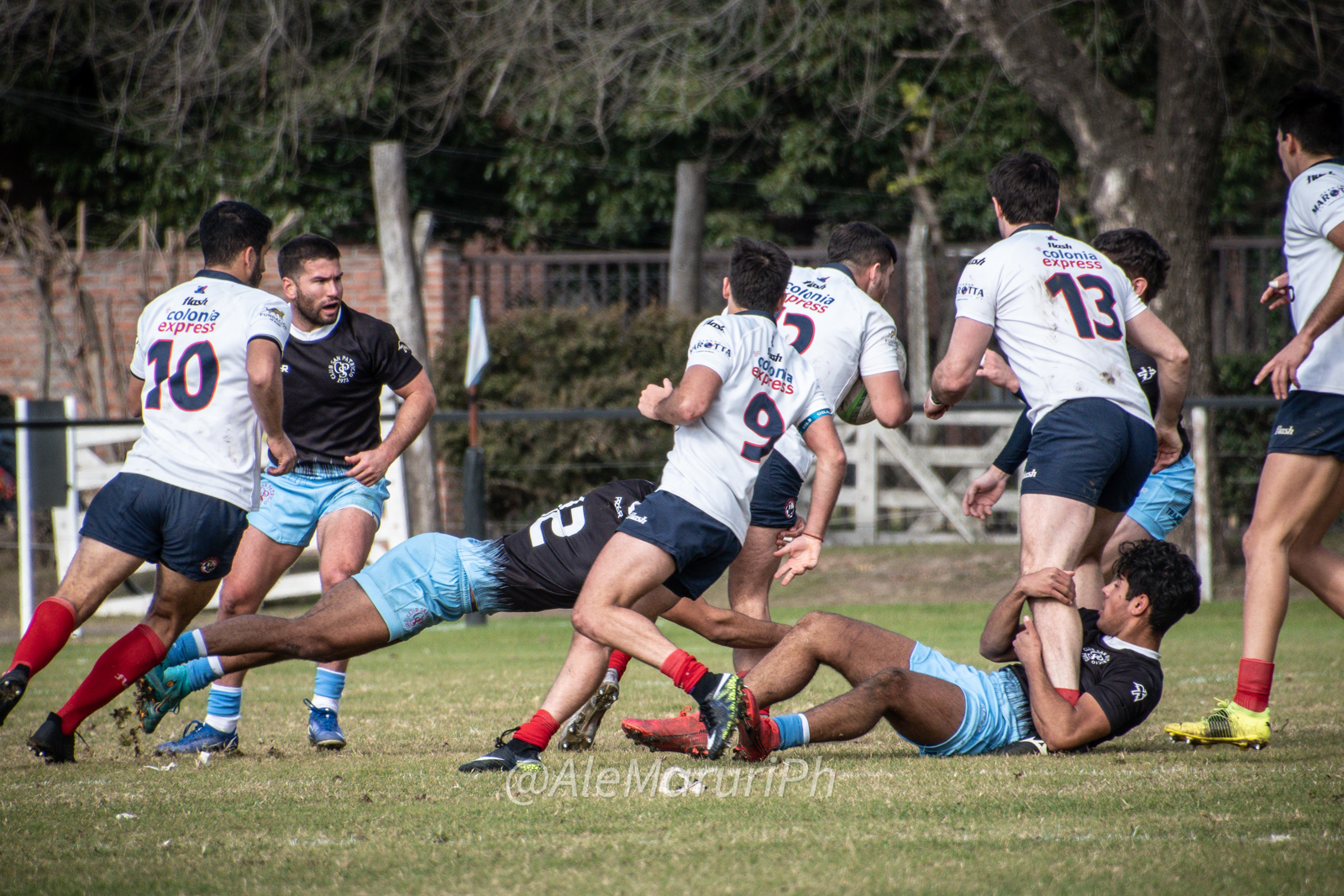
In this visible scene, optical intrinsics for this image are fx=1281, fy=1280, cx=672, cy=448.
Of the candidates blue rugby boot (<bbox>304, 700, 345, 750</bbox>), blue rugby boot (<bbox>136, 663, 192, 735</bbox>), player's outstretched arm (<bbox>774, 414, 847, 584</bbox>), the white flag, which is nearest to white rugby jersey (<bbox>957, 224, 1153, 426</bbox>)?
player's outstretched arm (<bbox>774, 414, 847, 584</bbox>)

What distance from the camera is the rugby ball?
5.79m

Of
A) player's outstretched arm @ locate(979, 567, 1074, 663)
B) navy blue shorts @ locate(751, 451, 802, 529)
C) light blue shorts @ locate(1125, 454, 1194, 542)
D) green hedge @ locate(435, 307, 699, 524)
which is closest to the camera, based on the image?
player's outstretched arm @ locate(979, 567, 1074, 663)

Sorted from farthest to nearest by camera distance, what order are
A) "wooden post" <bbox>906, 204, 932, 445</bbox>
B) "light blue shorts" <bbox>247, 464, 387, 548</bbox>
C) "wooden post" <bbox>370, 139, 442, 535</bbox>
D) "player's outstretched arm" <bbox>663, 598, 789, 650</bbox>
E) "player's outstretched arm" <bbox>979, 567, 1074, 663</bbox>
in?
1. "wooden post" <bbox>906, 204, 932, 445</bbox>
2. "wooden post" <bbox>370, 139, 442, 535</bbox>
3. "light blue shorts" <bbox>247, 464, 387, 548</bbox>
4. "player's outstretched arm" <bbox>663, 598, 789, 650</bbox>
5. "player's outstretched arm" <bbox>979, 567, 1074, 663</bbox>

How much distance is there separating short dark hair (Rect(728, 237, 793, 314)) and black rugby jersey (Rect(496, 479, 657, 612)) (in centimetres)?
87

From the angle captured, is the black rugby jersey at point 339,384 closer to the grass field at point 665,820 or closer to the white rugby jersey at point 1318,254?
the grass field at point 665,820

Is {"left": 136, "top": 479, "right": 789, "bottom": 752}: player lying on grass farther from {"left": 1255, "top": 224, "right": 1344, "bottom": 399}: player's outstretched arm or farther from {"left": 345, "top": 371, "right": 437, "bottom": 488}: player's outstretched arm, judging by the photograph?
{"left": 1255, "top": 224, "right": 1344, "bottom": 399}: player's outstretched arm

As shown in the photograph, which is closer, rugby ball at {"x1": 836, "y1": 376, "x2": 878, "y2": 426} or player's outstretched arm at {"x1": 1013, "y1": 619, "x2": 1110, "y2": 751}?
player's outstretched arm at {"x1": 1013, "y1": 619, "x2": 1110, "y2": 751}

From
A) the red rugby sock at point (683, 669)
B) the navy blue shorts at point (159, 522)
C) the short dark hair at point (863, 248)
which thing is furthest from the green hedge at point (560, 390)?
the red rugby sock at point (683, 669)

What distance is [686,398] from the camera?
434 cm

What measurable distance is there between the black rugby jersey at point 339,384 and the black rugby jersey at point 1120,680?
3168 mm

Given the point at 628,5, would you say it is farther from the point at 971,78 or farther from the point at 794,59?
the point at 971,78

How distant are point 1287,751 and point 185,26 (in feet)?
43.4

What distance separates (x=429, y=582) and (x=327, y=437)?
1.38 metres

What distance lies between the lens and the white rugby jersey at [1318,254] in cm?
490
